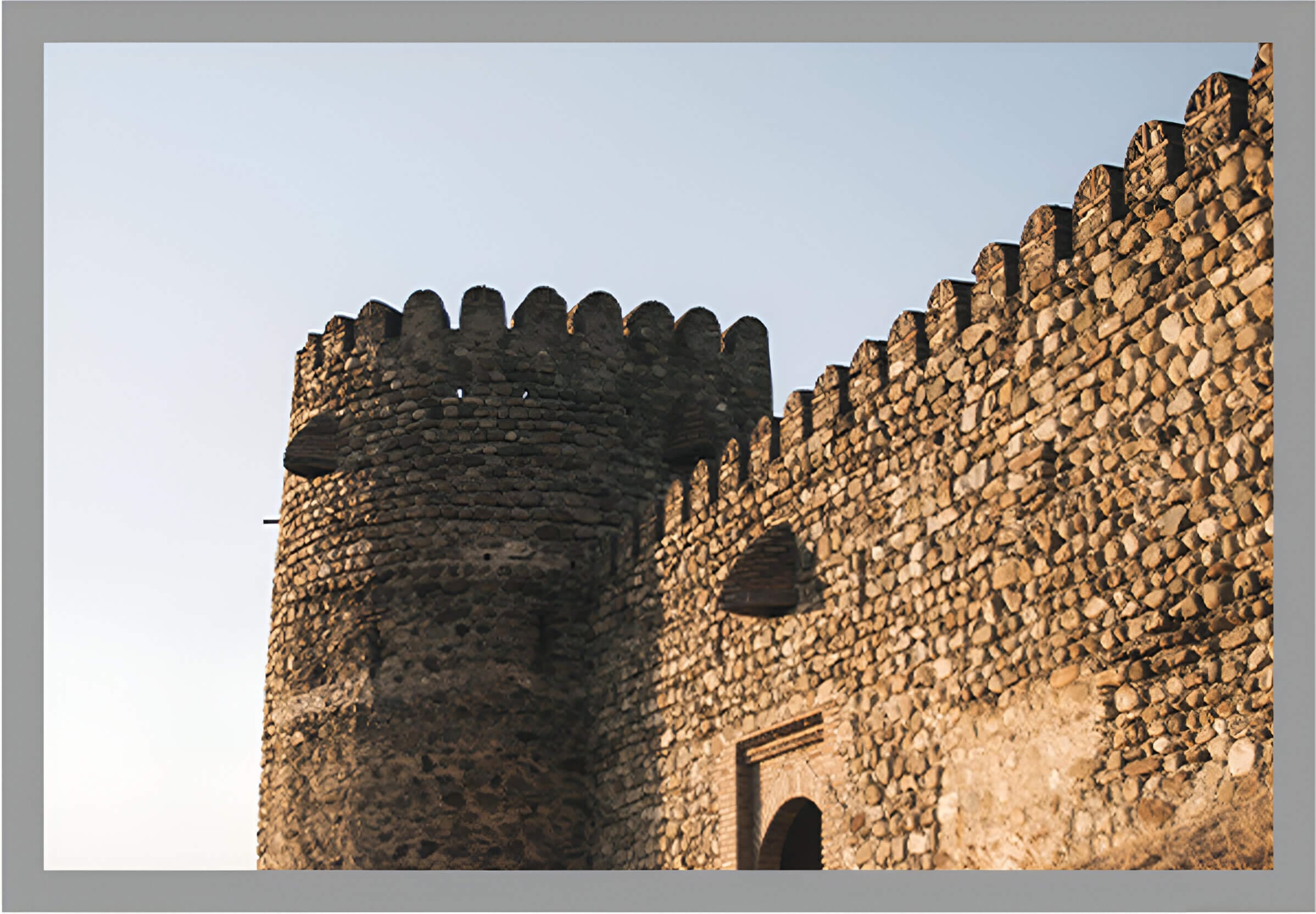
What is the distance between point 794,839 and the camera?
9953 millimetres

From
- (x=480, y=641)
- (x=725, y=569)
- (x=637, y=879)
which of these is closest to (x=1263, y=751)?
(x=637, y=879)

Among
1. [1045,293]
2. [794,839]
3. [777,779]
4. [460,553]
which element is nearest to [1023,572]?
[1045,293]

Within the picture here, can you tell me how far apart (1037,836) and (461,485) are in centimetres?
557

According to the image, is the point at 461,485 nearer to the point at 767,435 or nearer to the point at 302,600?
the point at 302,600

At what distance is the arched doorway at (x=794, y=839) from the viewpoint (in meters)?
9.70

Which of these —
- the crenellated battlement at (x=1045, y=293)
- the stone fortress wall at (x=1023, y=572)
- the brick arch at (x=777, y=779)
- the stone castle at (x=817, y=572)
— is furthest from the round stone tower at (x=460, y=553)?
the crenellated battlement at (x=1045, y=293)

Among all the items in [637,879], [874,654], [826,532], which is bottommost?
[637,879]

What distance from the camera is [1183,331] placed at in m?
6.91

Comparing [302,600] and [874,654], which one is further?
[302,600]

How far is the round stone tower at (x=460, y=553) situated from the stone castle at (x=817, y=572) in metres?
0.02

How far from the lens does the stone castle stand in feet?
22.1

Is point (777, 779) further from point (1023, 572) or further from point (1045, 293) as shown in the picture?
point (1045, 293)

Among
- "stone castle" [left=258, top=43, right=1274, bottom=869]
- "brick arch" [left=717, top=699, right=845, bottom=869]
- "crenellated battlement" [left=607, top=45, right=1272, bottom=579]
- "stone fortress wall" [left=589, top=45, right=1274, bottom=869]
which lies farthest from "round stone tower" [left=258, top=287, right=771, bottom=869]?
"crenellated battlement" [left=607, top=45, right=1272, bottom=579]

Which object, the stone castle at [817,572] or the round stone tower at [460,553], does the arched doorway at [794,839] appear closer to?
the stone castle at [817,572]
